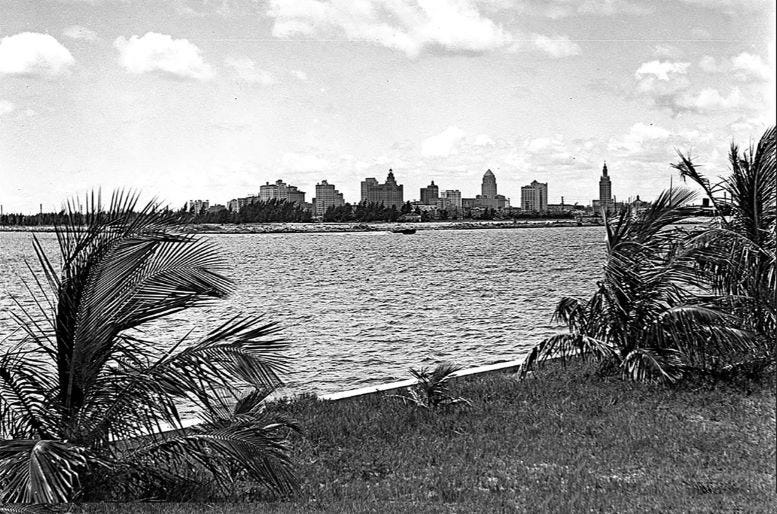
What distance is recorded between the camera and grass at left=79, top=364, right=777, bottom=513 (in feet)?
20.6

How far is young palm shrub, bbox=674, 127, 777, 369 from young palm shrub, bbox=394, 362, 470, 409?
4.00m

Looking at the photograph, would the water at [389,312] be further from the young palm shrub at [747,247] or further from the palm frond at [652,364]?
the young palm shrub at [747,247]

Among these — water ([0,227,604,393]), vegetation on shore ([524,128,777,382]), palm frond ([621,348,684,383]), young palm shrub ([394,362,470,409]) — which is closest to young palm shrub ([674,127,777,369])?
vegetation on shore ([524,128,777,382])

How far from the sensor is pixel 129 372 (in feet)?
22.7

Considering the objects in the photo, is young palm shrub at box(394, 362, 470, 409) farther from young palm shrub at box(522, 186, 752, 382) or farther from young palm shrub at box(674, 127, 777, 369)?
young palm shrub at box(674, 127, 777, 369)

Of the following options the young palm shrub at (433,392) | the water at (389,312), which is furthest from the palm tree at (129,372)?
the young palm shrub at (433,392)

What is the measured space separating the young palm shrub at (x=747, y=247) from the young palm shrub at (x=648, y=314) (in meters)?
0.37

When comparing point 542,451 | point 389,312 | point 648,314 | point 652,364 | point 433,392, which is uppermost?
point 648,314

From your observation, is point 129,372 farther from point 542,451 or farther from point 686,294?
point 686,294

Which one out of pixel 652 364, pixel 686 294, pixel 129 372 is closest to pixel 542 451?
pixel 652 364

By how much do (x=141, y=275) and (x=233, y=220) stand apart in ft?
443

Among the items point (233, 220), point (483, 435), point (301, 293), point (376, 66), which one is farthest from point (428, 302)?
point (233, 220)

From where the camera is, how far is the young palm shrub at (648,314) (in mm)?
10320

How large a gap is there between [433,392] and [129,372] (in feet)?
12.8
